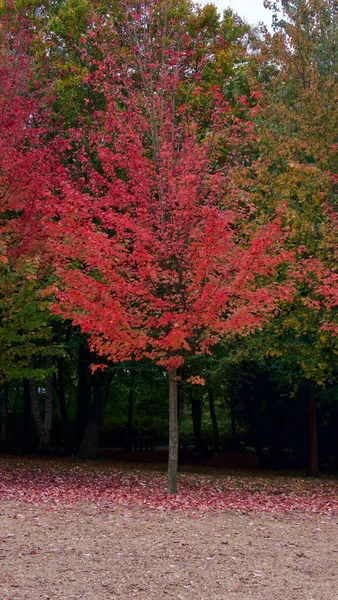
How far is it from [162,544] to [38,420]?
15.4m

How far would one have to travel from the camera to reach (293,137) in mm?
17094

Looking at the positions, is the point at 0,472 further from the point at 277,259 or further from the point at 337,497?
the point at 277,259

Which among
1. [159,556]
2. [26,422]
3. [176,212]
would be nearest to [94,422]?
[26,422]

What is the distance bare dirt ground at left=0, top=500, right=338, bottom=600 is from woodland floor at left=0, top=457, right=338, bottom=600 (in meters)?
0.01

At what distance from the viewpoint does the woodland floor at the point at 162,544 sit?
670cm

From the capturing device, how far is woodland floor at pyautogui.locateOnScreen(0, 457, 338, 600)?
264 inches

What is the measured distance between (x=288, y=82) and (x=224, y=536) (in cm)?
1173

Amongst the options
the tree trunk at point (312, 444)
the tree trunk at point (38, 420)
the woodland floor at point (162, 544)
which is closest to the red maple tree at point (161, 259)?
the woodland floor at point (162, 544)

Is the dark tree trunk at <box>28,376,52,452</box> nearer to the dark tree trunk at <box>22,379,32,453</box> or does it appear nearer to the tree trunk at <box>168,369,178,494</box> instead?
the dark tree trunk at <box>22,379,32,453</box>

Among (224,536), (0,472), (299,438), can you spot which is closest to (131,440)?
A: (299,438)

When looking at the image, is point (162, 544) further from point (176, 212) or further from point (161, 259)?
point (176, 212)

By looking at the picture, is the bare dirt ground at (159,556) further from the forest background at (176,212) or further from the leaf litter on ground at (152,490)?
the forest background at (176,212)

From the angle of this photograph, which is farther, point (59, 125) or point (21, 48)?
point (59, 125)

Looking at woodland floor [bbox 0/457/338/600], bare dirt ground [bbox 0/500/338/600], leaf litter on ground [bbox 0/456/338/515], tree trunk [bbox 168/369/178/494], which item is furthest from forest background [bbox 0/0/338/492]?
bare dirt ground [bbox 0/500/338/600]
